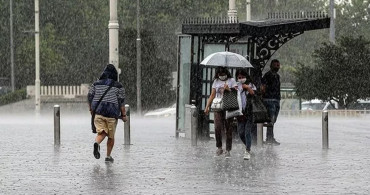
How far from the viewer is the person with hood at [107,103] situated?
1856cm

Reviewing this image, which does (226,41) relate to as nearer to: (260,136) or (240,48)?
(240,48)

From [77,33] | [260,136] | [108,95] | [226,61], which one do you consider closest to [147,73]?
[77,33]

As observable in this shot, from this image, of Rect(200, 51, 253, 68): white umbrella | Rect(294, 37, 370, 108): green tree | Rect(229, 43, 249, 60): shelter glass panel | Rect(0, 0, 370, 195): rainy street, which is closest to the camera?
Rect(0, 0, 370, 195): rainy street

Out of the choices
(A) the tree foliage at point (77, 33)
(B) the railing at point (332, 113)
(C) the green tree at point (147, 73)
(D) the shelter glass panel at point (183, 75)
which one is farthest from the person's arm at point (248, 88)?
(A) the tree foliage at point (77, 33)

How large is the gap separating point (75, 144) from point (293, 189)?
1138 cm

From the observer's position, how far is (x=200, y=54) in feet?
84.8

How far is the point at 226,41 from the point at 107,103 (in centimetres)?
625

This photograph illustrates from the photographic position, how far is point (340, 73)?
4884 centimetres

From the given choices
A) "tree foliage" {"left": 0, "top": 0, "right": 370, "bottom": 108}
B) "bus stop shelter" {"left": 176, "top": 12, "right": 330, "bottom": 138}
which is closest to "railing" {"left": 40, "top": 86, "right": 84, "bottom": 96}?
"tree foliage" {"left": 0, "top": 0, "right": 370, "bottom": 108}

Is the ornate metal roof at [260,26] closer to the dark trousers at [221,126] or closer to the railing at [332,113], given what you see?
the dark trousers at [221,126]

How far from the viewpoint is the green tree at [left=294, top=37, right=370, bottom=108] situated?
4869 cm

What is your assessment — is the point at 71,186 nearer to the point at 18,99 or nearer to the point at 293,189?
the point at 293,189

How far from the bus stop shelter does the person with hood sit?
15.6 ft

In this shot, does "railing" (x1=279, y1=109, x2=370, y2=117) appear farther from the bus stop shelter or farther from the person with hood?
the person with hood
